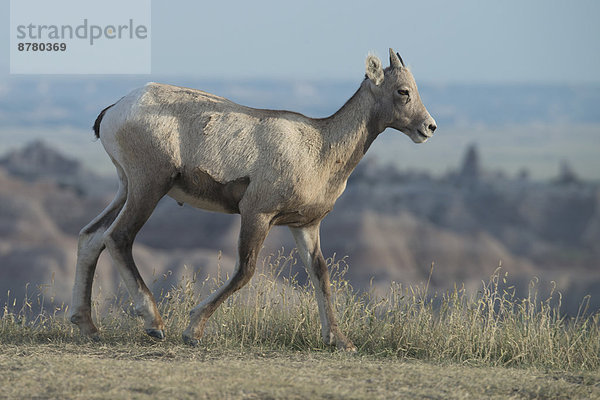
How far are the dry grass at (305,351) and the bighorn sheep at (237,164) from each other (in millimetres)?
443

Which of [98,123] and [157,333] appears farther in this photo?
[98,123]

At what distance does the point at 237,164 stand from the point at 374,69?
71.0 inches

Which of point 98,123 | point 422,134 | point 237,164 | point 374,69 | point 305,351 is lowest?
point 305,351

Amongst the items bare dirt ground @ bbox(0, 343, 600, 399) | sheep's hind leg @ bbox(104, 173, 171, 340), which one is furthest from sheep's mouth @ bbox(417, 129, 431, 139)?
sheep's hind leg @ bbox(104, 173, 171, 340)

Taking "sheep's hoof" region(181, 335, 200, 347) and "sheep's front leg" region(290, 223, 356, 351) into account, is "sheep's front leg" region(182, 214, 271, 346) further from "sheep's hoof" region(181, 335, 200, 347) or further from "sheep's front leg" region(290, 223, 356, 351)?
"sheep's front leg" region(290, 223, 356, 351)

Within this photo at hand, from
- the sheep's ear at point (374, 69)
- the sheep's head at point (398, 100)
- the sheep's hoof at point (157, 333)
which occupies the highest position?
the sheep's ear at point (374, 69)

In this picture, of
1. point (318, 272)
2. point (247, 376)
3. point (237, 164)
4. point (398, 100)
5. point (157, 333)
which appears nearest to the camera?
point (247, 376)

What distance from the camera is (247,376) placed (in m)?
6.55

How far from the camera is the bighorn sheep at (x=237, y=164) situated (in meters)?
7.83

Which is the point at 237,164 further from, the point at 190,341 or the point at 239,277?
the point at 190,341

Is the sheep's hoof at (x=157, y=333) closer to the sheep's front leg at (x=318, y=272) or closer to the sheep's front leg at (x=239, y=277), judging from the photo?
the sheep's front leg at (x=239, y=277)

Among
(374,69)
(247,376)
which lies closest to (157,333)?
(247,376)

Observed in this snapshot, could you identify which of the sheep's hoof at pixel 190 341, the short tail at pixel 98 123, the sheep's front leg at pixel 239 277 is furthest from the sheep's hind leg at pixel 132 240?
A: the short tail at pixel 98 123

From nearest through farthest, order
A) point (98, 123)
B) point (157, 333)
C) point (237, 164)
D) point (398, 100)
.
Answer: point (237, 164)
point (157, 333)
point (398, 100)
point (98, 123)
